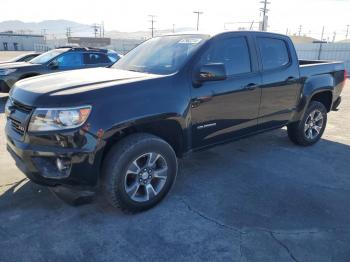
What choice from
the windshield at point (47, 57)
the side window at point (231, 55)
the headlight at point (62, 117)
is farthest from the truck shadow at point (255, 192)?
the windshield at point (47, 57)

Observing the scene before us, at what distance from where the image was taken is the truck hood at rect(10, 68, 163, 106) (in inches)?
118

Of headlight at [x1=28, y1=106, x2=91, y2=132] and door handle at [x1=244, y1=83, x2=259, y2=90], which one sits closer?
headlight at [x1=28, y1=106, x2=91, y2=132]

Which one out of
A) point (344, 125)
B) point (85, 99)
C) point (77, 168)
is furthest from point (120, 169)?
point (344, 125)

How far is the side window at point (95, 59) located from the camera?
10633mm

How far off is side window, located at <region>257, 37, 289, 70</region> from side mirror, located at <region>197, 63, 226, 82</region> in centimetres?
121

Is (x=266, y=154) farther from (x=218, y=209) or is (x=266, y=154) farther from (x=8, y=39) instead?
(x=8, y=39)

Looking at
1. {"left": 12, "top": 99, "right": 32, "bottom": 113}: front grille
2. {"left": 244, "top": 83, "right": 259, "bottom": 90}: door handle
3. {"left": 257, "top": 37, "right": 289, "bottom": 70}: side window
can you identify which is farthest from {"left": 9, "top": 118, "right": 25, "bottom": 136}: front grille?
{"left": 257, "top": 37, "right": 289, "bottom": 70}: side window

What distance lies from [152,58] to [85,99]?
1473mm

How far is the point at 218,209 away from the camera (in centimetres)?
362

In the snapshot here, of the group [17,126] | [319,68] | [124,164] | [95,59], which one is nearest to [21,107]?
[17,126]

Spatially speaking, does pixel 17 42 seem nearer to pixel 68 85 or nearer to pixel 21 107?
pixel 21 107

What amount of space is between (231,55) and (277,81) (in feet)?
3.07

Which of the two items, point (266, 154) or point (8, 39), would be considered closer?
point (266, 154)

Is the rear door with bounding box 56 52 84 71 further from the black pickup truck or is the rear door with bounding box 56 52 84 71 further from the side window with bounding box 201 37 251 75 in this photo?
the side window with bounding box 201 37 251 75
